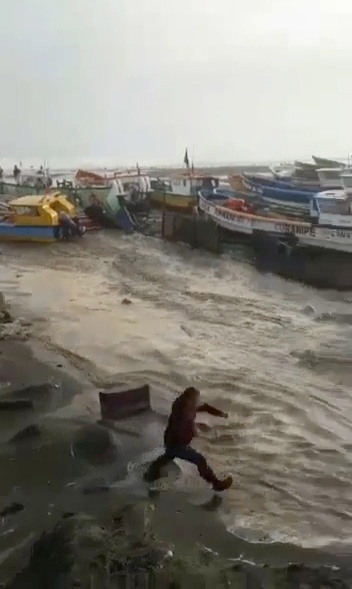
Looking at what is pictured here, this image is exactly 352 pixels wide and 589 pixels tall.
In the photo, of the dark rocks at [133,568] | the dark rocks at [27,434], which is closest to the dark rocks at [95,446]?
the dark rocks at [27,434]

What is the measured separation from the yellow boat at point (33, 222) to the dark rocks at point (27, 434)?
18.1 metres

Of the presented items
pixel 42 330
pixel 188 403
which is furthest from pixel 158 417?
pixel 42 330

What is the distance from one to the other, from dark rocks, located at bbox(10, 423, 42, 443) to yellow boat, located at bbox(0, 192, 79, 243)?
59.4 feet

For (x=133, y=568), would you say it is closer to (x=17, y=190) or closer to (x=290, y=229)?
(x=290, y=229)

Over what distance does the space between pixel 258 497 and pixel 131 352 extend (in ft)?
17.9

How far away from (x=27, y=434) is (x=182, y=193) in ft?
94.1

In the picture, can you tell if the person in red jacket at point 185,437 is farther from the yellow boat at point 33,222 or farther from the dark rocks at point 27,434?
the yellow boat at point 33,222

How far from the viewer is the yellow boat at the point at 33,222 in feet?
83.7

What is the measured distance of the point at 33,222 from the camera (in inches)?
1011

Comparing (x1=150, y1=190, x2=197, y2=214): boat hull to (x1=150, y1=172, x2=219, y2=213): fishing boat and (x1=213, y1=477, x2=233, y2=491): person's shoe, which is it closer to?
(x1=150, y1=172, x2=219, y2=213): fishing boat

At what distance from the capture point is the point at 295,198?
1224 inches

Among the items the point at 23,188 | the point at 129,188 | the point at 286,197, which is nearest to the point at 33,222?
the point at 129,188

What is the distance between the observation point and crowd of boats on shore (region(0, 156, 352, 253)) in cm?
2344

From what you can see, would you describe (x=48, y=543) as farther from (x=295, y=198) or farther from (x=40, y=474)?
(x=295, y=198)
